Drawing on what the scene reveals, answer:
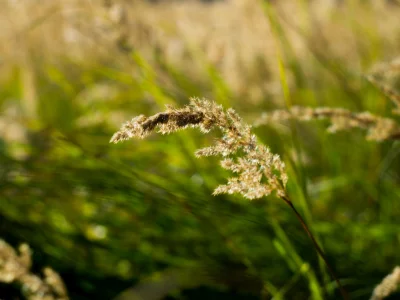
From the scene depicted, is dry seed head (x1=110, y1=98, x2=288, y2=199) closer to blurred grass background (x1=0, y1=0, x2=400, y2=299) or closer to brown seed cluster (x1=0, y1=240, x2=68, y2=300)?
blurred grass background (x1=0, y1=0, x2=400, y2=299)

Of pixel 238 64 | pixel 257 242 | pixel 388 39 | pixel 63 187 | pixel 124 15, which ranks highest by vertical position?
pixel 388 39

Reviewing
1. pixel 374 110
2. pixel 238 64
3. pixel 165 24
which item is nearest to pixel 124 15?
pixel 238 64

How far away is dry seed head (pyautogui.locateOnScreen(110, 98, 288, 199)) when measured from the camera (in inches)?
19.8

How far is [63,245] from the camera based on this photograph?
131 centimetres

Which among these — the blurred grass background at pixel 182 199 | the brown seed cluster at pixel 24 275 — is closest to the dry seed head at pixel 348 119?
the blurred grass background at pixel 182 199

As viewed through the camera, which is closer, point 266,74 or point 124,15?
point 124,15

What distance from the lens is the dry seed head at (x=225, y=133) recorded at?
0.50m

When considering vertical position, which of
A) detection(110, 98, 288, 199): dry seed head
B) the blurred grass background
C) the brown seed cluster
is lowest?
detection(110, 98, 288, 199): dry seed head

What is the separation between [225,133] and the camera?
538 mm

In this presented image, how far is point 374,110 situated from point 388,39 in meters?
1.22

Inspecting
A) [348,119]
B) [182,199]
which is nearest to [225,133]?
[348,119]

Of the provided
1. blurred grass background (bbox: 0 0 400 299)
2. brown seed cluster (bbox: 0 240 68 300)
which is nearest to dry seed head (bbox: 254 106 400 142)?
blurred grass background (bbox: 0 0 400 299)

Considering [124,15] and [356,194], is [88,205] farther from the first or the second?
[356,194]

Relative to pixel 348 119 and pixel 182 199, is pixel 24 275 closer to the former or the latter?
pixel 182 199
